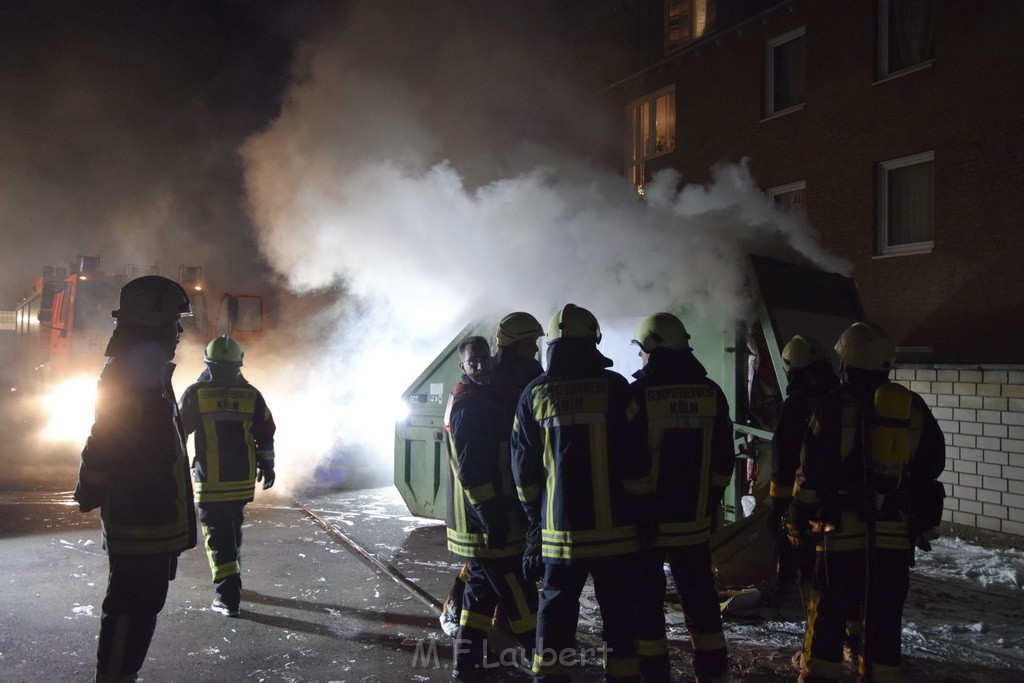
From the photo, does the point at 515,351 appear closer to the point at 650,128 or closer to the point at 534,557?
the point at 534,557

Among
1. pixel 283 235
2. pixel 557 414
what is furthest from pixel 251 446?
pixel 283 235

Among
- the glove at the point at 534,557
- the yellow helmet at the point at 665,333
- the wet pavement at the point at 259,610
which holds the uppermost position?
the yellow helmet at the point at 665,333

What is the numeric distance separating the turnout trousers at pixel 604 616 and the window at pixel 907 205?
8.02 metres

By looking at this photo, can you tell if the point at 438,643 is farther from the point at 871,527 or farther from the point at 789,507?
the point at 871,527

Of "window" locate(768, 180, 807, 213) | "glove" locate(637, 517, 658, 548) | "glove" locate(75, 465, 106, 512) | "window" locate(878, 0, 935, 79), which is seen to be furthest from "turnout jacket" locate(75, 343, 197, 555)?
"window" locate(878, 0, 935, 79)

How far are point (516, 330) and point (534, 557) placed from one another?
122cm

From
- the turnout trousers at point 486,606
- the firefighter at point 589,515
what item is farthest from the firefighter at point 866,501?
the turnout trousers at point 486,606

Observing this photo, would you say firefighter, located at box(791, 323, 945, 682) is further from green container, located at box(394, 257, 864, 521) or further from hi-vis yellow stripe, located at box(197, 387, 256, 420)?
hi-vis yellow stripe, located at box(197, 387, 256, 420)

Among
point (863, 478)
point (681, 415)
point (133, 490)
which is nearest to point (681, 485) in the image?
point (681, 415)

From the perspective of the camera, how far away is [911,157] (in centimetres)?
967

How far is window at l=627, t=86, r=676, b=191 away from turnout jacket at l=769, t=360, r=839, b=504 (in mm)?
10033

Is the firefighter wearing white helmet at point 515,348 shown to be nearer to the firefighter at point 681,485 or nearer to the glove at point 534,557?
the firefighter at point 681,485

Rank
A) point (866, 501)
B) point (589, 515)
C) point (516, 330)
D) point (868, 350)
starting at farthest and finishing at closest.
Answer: point (516, 330) → point (868, 350) → point (866, 501) → point (589, 515)

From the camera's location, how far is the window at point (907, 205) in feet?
31.3
